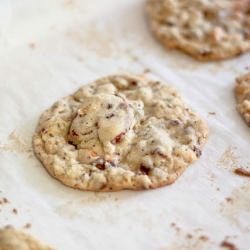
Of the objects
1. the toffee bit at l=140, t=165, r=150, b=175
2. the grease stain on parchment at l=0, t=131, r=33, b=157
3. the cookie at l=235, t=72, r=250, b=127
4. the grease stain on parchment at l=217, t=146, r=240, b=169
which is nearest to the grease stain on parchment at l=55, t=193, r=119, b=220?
the toffee bit at l=140, t=165, r=150, b=175

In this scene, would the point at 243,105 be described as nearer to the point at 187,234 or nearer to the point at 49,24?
the point at 187,234

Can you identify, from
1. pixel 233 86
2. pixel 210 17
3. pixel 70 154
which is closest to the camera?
pixel 70 154

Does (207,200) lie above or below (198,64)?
below

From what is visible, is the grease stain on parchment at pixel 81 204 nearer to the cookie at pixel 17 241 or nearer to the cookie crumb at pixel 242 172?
the cookie at pixel 17 241

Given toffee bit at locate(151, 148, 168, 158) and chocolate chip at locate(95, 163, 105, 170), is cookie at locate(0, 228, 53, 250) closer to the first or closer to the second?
chocolate chip at locate(95, 163, 105, 170)

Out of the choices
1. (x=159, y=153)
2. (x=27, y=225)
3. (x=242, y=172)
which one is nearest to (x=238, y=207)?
(x=242, y=172)

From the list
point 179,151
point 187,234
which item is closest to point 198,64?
point 179,151

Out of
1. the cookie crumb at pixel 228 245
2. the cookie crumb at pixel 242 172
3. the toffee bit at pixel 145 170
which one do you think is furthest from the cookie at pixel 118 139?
the cookie crumb at pixel 228 245
